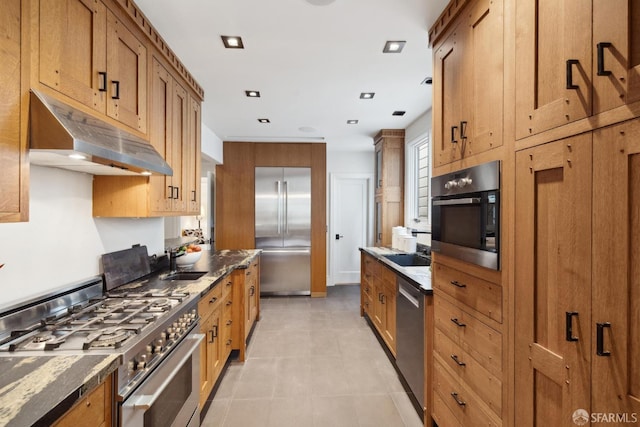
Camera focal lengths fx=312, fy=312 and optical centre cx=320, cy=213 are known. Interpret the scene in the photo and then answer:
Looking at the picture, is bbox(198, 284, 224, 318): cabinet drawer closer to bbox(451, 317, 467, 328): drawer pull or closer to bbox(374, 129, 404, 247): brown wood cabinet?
bbox(451, 317, 467, 328): drawer pull

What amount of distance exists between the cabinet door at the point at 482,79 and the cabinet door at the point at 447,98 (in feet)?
0.17

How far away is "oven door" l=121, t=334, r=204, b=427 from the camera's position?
1.23 m

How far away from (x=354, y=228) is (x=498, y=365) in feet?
16.3

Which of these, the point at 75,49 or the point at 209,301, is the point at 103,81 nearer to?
the point at 75,49

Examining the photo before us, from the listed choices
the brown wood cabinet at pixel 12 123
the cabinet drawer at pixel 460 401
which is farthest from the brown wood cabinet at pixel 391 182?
the brown wood cabinet at pixel 12 123

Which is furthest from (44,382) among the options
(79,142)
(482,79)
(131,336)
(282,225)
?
(282,225)

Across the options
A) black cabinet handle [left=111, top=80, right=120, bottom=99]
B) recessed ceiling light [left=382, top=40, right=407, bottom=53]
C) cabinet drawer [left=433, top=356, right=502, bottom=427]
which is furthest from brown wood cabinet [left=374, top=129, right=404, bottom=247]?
black cabinet handle [left=111, top=80, right=120, bottom=99]

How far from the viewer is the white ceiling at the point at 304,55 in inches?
76.2

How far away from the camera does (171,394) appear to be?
61.2 inches

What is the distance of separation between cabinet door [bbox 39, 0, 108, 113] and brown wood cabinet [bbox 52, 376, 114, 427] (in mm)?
1187

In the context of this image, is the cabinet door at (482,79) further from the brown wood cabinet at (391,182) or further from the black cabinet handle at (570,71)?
the brown wood cabinet at (391,182)

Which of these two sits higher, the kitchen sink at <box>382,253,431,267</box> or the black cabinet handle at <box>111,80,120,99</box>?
the black cabinet handle at <box>111,80,120,99</box>

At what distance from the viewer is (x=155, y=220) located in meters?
2.84

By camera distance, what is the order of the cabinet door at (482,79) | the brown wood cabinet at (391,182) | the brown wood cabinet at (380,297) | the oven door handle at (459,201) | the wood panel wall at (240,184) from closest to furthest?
the cabinet door at (482,79) → the oven door handle at (459,201) → the brown wood cabinet at (380,297) → the brown wood cabinet at (391,182) → the wood panel wall at (240,184)
